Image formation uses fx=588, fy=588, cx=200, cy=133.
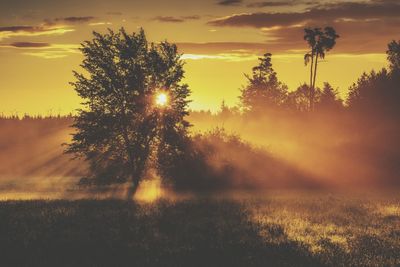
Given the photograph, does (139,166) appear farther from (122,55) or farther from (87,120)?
(122,55)

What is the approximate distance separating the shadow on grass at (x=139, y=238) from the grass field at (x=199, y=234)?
38 millimetres

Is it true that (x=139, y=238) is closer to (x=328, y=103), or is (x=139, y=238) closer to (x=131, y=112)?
(x=131, y=112)

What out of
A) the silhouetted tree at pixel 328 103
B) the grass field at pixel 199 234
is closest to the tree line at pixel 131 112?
the grass field at pixel 199 234

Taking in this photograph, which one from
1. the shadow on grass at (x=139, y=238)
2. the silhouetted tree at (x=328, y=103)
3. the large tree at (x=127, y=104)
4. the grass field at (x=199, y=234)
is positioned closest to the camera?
the shadow on grass at (x=139, y=238)

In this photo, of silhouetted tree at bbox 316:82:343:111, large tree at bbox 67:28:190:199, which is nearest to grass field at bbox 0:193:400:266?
large tree at bbox 67:28:190:199

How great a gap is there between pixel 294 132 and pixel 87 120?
48328 millimetres

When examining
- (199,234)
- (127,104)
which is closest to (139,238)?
(199,234)

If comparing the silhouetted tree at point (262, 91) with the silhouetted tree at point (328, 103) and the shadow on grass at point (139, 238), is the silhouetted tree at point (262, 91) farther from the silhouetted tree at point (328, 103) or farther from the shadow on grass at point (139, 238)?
the shadow on grass at point (139, 238)

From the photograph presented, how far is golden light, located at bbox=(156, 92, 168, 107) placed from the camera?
159 ft

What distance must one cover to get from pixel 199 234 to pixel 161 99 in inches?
977

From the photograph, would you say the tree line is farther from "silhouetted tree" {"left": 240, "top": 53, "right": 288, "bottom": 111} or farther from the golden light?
"silhouetted tree" {"left": 240, "top": 53, "right": 288, "bottom": 111}

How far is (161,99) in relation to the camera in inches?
1917

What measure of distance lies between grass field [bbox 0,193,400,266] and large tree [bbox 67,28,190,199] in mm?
10157

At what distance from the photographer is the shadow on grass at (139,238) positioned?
20078 millimetres
